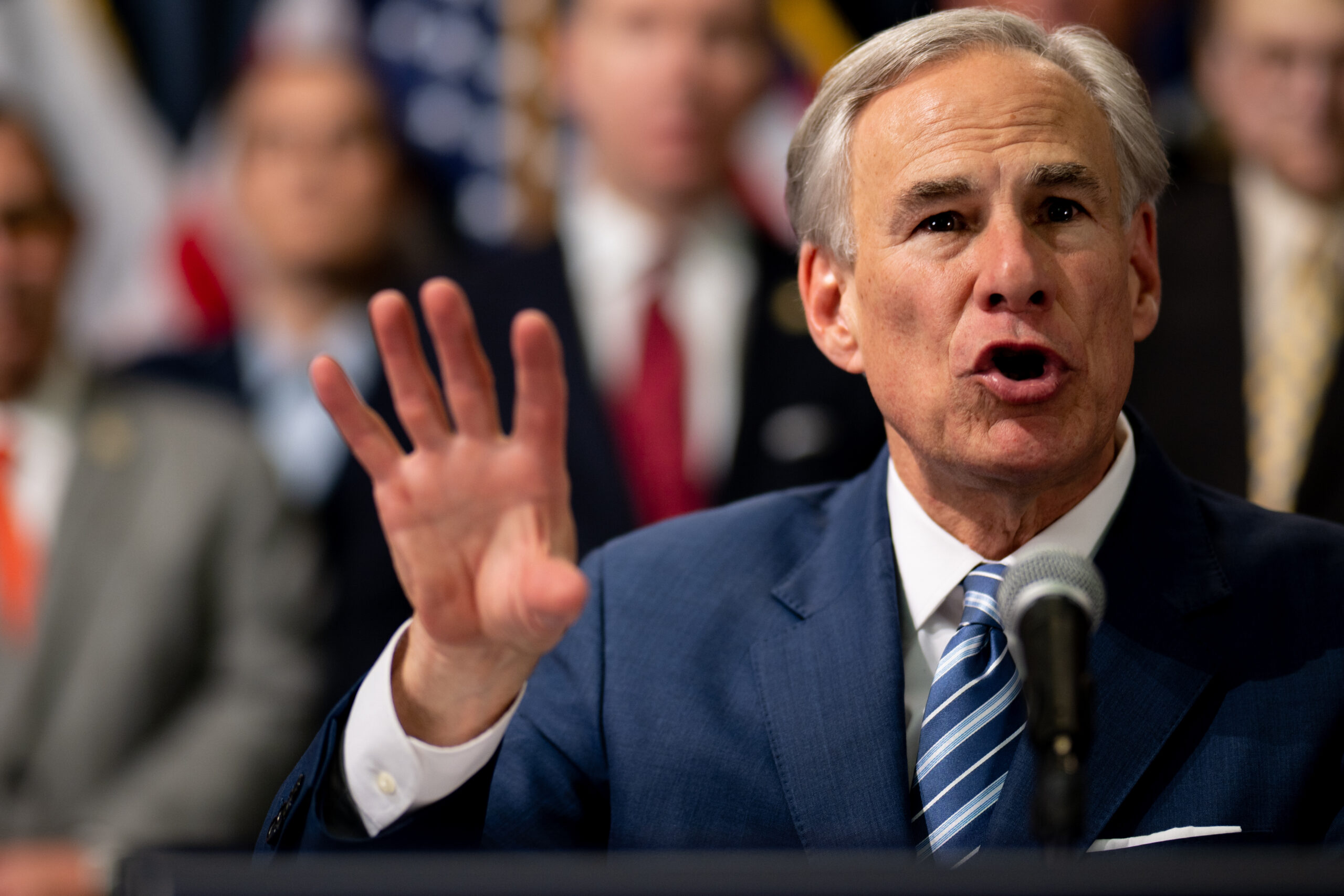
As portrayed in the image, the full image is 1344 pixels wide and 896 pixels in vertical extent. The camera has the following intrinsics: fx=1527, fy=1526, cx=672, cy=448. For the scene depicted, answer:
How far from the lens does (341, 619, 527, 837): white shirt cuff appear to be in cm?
183

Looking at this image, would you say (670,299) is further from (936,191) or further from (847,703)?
(847,703)

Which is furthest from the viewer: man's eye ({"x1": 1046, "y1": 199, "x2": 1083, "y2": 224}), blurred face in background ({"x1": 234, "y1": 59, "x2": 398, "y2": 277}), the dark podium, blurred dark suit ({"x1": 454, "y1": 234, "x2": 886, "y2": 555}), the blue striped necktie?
blurred face in background ({"x1": 234, "y1": 59, "x2": 398, "y2": 277})

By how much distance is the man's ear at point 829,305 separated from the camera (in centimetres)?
210

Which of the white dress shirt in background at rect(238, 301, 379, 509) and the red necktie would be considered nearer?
the red necktie

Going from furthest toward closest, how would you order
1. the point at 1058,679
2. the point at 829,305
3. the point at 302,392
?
the point at 302,392
the point at 829,305
the point at 1058,679

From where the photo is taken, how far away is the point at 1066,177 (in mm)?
1883

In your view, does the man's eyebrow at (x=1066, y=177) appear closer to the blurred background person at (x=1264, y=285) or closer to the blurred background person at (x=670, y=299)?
the blurred background person at (x=1264, y=285)

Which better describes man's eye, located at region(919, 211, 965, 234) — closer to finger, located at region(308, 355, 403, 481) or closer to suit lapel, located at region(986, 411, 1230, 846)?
suit lapel, located at region(986, 411, 1230, 846)

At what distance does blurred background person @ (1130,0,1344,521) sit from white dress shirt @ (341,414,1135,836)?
0.98 m

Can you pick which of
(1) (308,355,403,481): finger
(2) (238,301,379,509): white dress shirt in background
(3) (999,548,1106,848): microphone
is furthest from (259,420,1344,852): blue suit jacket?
(2) (238,301,379,509): white dress shirt in background

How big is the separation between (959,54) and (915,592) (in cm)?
70

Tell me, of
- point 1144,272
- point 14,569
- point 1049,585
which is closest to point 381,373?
point 14,569

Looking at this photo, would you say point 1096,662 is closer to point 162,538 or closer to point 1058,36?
point 1058,36

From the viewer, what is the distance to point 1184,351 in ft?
9.92
